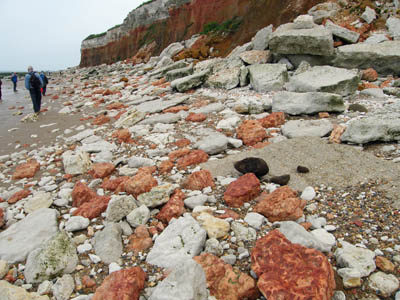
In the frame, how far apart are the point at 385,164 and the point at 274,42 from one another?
6.32 m

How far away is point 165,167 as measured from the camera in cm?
379

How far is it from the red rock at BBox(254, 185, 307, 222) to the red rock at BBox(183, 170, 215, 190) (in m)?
0.72

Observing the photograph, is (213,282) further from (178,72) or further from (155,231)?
(178,72)

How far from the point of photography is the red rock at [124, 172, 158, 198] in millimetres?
3174

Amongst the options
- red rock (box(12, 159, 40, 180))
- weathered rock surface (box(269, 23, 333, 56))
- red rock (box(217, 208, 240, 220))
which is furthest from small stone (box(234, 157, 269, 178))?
weathered rock surface (box(269, 23, 333, 56))

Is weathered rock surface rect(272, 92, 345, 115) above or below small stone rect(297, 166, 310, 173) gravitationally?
above

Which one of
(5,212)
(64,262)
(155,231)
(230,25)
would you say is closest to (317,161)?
(155,231)

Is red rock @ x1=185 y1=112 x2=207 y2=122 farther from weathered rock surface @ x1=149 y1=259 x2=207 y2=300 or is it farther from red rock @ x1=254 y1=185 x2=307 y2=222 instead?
weathered rock surface @ x1=149 y1=259 x2=207 y2=300

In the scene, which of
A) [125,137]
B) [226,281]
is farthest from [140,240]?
[125,137]

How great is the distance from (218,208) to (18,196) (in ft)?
9.30

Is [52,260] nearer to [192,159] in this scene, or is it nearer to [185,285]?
[185,285]

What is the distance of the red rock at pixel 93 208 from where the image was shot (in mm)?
2935

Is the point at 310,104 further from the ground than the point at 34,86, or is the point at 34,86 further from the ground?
the point at 34,86

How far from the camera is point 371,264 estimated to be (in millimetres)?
1889
